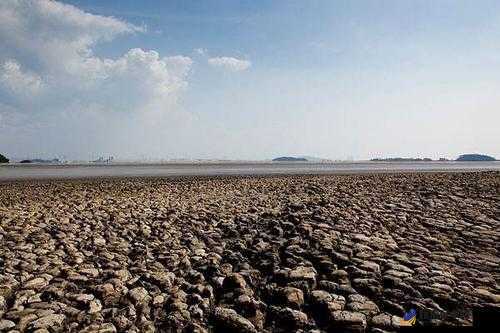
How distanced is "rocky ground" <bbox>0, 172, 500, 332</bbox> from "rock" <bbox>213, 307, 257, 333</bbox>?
0.02 meters

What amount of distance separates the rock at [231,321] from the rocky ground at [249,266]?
0.02 meters

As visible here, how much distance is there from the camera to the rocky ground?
6.16 m

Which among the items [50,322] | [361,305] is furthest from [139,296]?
[361,305]

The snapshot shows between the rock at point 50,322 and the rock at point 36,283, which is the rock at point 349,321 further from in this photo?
the rock at point 36,283

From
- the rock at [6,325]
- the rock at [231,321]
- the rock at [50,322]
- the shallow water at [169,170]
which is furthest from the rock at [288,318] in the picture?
the shallow water at [169,170]

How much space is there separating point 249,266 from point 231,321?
94.4 inches

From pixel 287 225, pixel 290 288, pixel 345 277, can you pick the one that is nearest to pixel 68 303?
pixel 290 288

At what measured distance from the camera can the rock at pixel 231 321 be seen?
5.92 meters

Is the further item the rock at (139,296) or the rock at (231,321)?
the rock at (139,296)

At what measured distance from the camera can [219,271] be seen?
321 inches

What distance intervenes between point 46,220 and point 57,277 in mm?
5268

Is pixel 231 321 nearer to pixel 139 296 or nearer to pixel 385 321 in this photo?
pixel 139 296

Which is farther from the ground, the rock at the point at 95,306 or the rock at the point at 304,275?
the rock at the point at 304,275

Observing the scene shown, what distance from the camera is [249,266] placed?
846 cm
